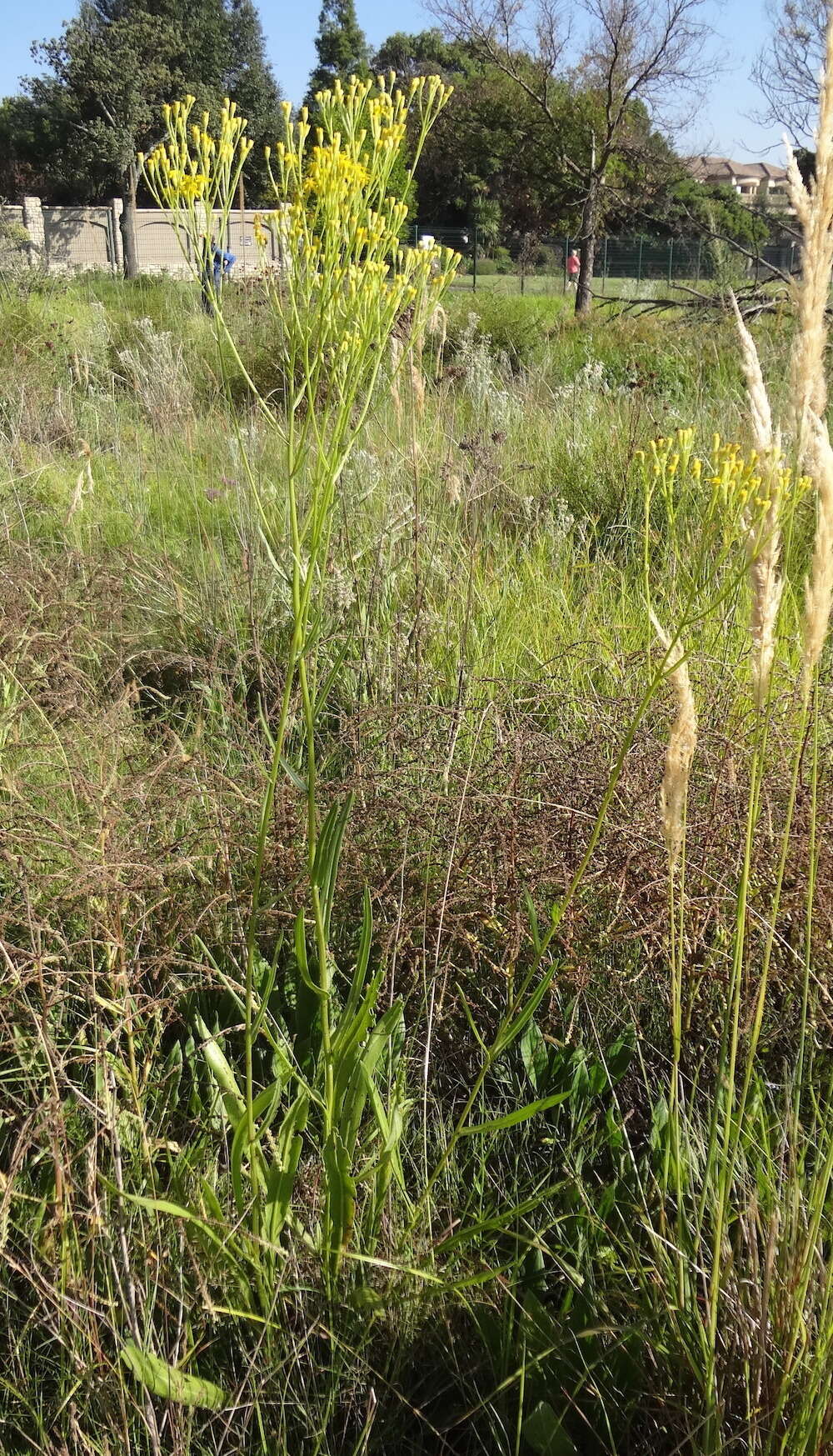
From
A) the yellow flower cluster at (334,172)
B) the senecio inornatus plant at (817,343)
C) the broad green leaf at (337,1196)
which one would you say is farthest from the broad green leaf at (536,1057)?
the yellow flower cluster at (334,172)

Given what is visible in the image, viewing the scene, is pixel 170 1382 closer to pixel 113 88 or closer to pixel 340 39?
pixel 113 88

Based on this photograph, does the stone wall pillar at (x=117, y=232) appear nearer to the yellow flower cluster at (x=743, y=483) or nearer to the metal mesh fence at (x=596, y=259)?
the metal mesh fence at (x=596, y=259)

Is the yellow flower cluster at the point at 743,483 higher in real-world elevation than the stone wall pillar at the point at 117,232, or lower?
lower

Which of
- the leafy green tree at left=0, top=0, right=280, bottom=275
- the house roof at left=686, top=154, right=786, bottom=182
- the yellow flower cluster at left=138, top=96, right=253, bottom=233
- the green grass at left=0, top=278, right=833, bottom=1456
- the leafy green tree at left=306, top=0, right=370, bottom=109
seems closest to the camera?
the green grass at left=0, top=278, right=833, bottom=1456

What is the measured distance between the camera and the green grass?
1268 millimetres

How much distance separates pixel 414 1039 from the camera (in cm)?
170

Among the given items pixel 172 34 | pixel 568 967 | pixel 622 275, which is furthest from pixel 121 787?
pixel 172 34

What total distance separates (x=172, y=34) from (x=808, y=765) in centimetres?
4830

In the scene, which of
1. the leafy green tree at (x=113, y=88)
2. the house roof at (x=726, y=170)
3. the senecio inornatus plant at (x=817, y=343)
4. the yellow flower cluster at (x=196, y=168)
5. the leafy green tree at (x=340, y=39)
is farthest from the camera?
the leafy green tree at (x=340, y=39)

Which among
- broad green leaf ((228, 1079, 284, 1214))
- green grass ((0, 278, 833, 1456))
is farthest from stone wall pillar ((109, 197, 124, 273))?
broad green leaf ((228, 1079, 284, 1214))

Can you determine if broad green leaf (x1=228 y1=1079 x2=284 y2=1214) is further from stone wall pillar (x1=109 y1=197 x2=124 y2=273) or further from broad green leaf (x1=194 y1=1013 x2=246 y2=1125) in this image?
stone wall pillar (x1=109 y1=197 x2=124 y2=273)

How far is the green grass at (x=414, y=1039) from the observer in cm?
127

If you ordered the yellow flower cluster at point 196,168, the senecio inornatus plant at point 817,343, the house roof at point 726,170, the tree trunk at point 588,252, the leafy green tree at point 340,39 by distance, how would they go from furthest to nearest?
the leafy green tree at point 340,39 < the house roof at point 726,170 < the tree trunk at point 588,252 < the yellow flower cluster at point 196,168 < the senecio inornatus plant at point 817,343

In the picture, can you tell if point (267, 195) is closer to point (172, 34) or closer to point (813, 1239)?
point (813, 1239)
